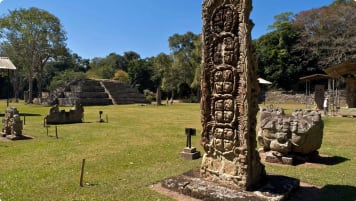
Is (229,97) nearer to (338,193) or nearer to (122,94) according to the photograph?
(338,193)

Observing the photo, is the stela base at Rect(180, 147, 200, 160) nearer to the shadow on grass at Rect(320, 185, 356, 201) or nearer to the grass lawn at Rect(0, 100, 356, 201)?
the grass lawn at Rect(0, 100, 356, 201)

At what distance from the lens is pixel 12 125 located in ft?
41.3

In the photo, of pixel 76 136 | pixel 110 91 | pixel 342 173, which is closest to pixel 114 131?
pixel 76 136

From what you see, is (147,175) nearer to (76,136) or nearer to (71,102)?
(76,136)

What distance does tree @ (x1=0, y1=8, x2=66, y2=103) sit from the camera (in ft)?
128

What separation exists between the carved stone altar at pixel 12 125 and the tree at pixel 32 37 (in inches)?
1192

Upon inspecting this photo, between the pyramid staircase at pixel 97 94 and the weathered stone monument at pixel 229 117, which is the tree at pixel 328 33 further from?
the weathered stone monument at pixel 229 117

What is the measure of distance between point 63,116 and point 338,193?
54.4 feet

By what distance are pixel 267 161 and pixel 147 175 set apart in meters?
3.73

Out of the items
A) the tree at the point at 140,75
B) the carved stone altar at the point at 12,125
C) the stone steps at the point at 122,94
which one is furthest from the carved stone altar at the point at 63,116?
the tree at the point at 140,75

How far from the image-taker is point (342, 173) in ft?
24.7

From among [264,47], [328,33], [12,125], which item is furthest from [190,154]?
[264,47]

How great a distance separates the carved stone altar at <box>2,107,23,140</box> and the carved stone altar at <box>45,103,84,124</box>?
4.68 meters

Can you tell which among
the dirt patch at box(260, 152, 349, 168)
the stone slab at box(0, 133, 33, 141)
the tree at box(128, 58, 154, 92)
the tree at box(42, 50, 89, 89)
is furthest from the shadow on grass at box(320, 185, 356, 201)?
the tree at box(42, 50, 89, 89)
